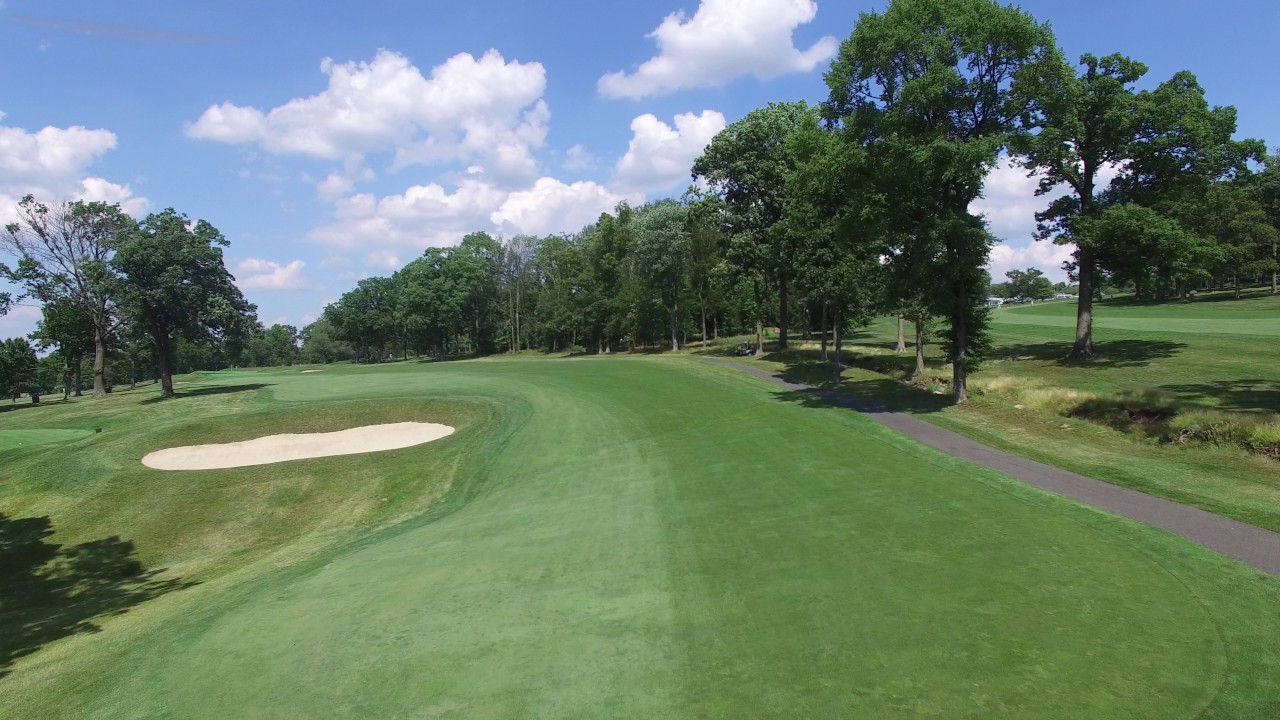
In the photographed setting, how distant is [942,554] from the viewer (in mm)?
8852

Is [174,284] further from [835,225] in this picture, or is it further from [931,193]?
[931,193]

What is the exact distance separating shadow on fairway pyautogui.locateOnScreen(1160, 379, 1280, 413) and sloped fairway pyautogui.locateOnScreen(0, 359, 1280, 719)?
38.6ft

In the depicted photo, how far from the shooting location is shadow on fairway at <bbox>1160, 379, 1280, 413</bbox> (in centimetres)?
1823

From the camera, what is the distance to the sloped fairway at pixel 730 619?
5.76 m

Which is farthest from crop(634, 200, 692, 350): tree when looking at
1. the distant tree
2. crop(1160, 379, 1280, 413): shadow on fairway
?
the distant tree

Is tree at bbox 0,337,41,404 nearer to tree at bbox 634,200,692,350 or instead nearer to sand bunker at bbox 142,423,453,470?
sand bunker at bbox 142,423,453,470

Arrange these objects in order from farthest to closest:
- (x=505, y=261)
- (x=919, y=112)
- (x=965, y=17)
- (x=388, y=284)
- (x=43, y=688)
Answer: (x=388, y=284) → (x=505, y=261) → (x=919, y=112) → (x=965, y=17) → (x=43, y=688)

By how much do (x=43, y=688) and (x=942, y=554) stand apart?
1184 centimetres

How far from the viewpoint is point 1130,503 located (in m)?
11.0

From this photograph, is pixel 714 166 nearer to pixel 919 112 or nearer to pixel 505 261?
pixel 919 112

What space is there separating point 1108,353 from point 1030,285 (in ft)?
560

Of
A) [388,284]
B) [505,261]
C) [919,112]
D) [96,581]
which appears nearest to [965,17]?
[919,112]

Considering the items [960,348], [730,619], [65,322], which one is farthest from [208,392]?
[730,619]

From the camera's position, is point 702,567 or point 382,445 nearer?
point 702,567
